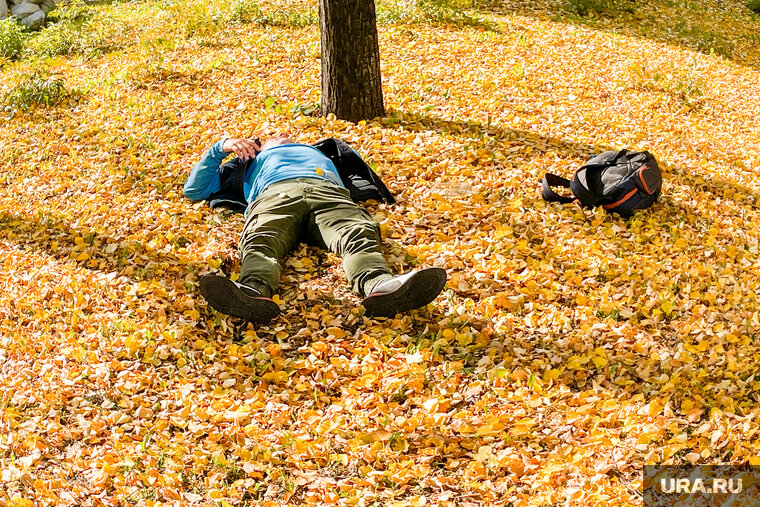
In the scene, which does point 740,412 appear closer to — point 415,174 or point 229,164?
point 415,174

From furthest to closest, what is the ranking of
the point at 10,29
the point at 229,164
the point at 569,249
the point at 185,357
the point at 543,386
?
the point at 10,29
the point at 229,164
the point at 569,249
the point at 185,357
the point at 543,386

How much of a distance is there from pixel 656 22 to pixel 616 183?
6508 mm

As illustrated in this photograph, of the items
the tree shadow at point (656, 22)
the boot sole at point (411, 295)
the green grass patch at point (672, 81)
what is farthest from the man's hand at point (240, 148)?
the tree shadow at point (656, 22)

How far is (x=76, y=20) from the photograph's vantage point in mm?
10562

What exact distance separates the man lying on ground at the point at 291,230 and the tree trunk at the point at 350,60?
1.40m

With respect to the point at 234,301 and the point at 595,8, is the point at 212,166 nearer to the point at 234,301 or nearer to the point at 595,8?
the point at 234,301

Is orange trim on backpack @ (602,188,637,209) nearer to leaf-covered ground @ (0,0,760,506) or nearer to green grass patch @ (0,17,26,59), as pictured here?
leaf-covered ground @ (0,0,760,506)

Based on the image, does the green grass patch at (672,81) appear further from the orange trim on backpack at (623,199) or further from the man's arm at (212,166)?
the man's arm at (212,166)

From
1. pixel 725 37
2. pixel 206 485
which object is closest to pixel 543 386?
pixel 206 485

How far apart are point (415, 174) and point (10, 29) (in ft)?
24.6

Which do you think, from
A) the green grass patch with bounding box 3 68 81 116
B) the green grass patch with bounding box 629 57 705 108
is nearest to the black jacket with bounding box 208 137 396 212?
the green grass patch with bounding box 3 68 81 116

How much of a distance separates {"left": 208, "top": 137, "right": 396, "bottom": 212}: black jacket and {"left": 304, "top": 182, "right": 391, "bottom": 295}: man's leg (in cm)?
50

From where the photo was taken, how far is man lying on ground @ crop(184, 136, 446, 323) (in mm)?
4004

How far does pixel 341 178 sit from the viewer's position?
550 centimetres
